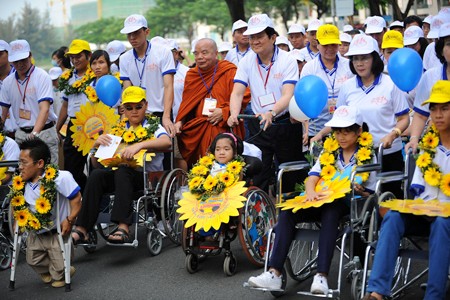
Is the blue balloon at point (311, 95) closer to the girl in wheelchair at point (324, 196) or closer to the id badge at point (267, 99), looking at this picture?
the girl in wheelchair at point (324, 196)

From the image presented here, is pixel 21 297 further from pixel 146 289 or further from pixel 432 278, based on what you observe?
pixel 432 278

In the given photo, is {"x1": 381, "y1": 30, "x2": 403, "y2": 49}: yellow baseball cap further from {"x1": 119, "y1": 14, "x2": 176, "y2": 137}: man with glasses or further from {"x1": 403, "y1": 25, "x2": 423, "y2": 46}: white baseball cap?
{"x1": 119, "y1": 14, "x2": 176, "y2": 137}: man with glasses

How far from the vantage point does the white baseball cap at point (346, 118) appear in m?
6.28

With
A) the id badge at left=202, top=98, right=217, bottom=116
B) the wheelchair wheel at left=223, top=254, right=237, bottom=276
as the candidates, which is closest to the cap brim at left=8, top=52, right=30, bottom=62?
the id badge at left=202, top=98, right=217, bottom=116

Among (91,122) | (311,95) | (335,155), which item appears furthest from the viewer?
(91,122)

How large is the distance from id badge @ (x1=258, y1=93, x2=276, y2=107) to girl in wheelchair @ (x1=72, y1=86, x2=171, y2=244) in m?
0.97

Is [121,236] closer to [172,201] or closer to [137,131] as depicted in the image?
[172,201]

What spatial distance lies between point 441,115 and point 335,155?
3.21 feet

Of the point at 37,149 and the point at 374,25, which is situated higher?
the point at 374,25

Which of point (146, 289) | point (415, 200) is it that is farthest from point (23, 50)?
point (415, 200)

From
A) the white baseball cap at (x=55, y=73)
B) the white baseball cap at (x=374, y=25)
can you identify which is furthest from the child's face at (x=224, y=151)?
the white baseball cap at (x=55, y=73)

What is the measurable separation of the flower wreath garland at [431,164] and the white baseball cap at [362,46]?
1321 millimetres

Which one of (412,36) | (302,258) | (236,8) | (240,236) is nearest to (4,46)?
(240,236)

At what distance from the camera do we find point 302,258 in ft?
22.2
